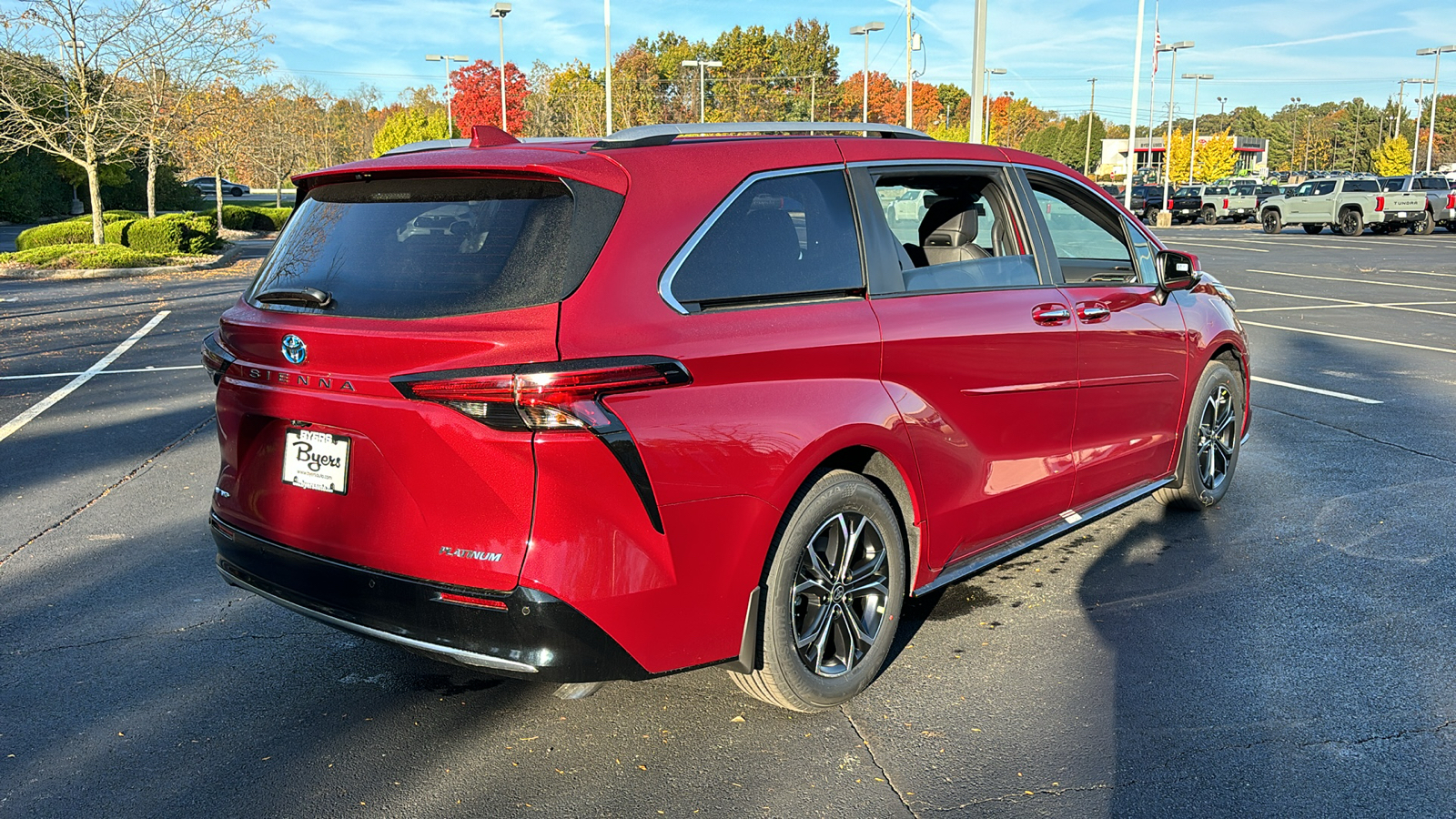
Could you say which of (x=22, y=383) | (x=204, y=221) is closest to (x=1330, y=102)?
(x=204, y=221)

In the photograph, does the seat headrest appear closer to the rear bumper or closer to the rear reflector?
the rear bumper

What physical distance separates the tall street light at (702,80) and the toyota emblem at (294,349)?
4233 centimetres

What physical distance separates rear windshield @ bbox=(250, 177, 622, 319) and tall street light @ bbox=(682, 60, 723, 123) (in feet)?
138

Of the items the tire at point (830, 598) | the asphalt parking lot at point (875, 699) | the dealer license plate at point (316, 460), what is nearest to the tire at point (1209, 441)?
the asphalt parking lot at point (875, 699)

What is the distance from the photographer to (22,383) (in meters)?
9.68

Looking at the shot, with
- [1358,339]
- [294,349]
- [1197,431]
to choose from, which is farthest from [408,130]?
[294,349]

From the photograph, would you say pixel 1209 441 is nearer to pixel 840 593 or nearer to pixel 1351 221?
pixel 840 593

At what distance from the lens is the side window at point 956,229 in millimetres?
4059

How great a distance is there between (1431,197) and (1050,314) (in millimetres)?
38439

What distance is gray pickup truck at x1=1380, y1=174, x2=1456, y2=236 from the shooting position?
36.0m

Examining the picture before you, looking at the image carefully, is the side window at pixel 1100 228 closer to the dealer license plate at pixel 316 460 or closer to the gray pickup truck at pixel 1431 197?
the dealer license plate at pixel 316 460

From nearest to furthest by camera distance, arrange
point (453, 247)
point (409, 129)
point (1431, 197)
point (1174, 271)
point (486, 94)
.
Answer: point (453, 247)
point (1174, 271)
point (1431, 197)
point (409, 129)
point (486, 94)

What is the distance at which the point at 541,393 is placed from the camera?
280 centimetres

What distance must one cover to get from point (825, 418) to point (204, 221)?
25982 mm
